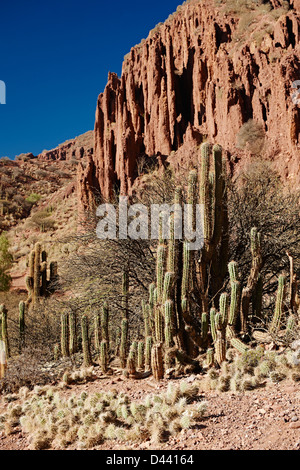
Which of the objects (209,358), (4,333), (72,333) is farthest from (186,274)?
(4,333)

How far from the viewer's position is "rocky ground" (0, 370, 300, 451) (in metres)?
3.73

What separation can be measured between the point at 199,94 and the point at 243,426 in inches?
1556

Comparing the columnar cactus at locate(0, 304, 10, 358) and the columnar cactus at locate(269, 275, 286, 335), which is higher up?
the columnar cactus at locate(269, 275, 286, 335)

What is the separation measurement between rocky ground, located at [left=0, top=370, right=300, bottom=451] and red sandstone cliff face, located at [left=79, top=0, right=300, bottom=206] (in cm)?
1837

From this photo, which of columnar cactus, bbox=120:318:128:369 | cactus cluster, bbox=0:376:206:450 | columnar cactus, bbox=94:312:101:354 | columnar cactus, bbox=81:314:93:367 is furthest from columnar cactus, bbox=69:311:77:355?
cactus cluster, bbox=0:376:206:450

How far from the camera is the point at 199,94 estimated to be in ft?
129

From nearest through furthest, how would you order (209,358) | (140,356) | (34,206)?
(209,358), (140,356), (34,206)

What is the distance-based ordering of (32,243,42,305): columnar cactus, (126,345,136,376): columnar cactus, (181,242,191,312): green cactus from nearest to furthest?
(181,242,191,312): green cactus → (126,345,136,376): columnar cactus → (32,243,42,305): columnar cactus

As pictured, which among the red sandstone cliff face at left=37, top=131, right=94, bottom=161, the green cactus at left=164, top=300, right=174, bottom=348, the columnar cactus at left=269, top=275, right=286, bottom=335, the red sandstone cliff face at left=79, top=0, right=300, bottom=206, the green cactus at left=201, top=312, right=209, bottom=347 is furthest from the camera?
the red sandstone cliff face at left=37, top=131, right=94, bottom=161

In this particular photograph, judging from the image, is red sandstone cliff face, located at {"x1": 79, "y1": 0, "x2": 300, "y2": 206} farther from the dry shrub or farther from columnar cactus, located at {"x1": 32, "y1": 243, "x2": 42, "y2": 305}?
columnar cactus, located at {"x1": 32, "y1": 243, "x2": 42, "y2": 305}

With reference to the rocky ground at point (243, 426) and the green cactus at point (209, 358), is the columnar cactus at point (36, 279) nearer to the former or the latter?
the rocky ground at point (243, 426)

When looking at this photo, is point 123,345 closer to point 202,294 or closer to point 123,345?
point 123,345

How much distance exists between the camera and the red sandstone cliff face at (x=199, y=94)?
85.4 ft

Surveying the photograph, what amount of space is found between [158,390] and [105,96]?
45.0 meters
